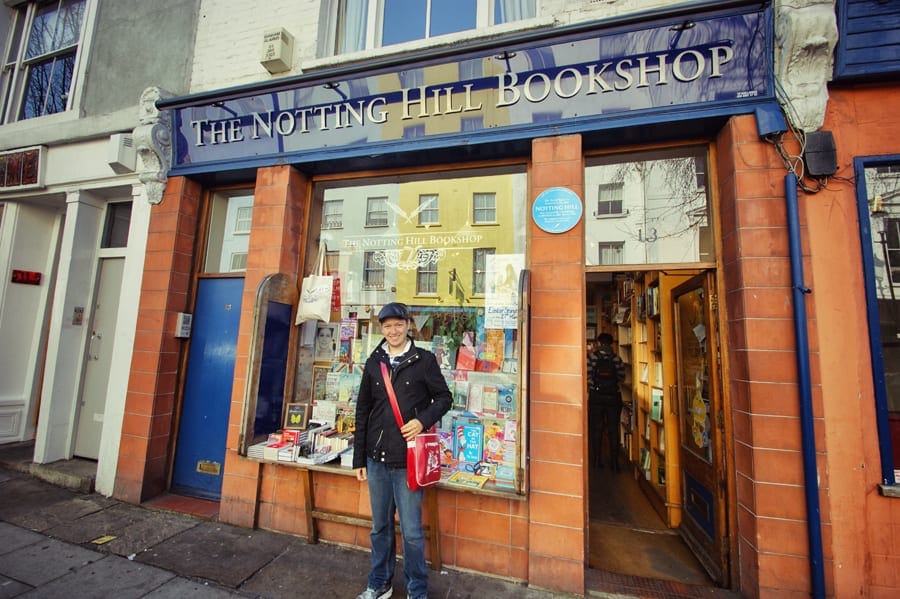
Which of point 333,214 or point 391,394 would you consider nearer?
point 391,394

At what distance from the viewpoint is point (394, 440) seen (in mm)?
2795

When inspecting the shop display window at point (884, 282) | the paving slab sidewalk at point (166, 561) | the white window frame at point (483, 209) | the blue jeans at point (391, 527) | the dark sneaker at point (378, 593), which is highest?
the white window frame at point (483, 209)

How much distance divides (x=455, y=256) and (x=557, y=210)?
3.94 ft

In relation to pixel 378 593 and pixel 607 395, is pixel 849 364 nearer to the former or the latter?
pixel 607 395

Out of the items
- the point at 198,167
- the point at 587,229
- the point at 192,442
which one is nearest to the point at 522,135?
the point at 587,229

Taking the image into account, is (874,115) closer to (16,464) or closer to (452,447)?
(452,447)

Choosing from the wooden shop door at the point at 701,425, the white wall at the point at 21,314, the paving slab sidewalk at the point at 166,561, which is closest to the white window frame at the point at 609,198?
the wooden shop door at the point at 701,425

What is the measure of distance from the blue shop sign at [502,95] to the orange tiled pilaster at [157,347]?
81 cm

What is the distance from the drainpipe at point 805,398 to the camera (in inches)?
105

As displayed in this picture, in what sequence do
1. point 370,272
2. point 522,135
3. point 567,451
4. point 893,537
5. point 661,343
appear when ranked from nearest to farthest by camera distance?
point 893,537, point 567,451, point 522,135, point 370,272, point 661,343

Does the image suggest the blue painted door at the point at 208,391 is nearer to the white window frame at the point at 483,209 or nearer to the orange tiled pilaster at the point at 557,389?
the white window frame at the point at 483,209

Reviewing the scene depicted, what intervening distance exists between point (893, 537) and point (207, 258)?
712cm

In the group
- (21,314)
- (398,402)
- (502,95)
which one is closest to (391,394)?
(398,402)

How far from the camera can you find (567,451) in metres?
3.21
